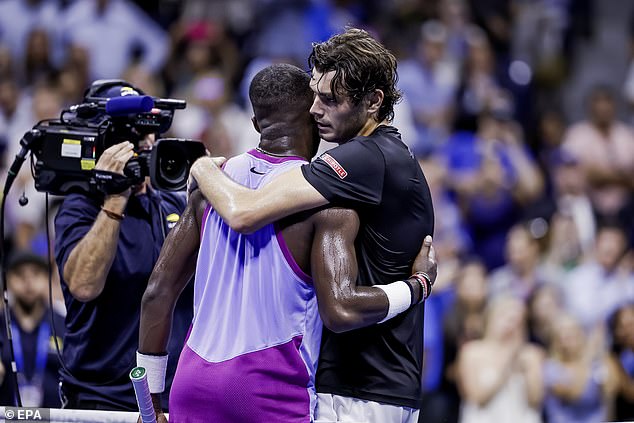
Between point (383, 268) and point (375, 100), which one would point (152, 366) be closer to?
point (383, 268)

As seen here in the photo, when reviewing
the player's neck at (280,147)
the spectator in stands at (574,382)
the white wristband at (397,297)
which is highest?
the player's neck at (280,147)

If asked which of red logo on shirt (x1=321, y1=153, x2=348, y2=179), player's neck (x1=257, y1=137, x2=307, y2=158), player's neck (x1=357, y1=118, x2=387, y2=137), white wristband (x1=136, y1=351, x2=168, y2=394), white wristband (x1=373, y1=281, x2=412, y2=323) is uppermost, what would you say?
player's neck (x1=357, y1=118, x2=387, y2=137)

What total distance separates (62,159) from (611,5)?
32.0ft

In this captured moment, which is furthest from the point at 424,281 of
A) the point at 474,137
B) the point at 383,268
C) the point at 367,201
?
the point at 474,137

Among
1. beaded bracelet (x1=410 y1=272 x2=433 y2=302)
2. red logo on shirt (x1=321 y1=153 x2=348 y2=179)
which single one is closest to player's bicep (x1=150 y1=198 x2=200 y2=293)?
red logo on shirt (x1=321 y1=153 x2=348 y2=179)

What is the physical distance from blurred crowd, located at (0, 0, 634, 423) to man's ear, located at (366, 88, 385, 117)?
4011 millimetres

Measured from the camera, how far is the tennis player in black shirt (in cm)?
397

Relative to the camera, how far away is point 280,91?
4129 millimetres

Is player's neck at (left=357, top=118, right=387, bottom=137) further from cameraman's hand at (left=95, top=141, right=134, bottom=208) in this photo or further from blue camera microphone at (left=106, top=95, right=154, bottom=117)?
cameraman's hand at (left=95, top=141, right=134, bottom=208)

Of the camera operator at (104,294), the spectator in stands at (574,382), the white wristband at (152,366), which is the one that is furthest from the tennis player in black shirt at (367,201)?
the spectator in stands at (574,382)

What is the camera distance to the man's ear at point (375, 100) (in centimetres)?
410

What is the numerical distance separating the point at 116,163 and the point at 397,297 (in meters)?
1.58

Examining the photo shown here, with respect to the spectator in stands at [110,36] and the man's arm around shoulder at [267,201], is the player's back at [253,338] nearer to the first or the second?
the man's arm around shoulder at [267,201]

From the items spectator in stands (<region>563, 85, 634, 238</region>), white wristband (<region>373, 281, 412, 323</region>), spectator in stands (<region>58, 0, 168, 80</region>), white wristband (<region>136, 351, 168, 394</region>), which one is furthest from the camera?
spectator in stands (<region>58, 0, 168, 80</region>)
